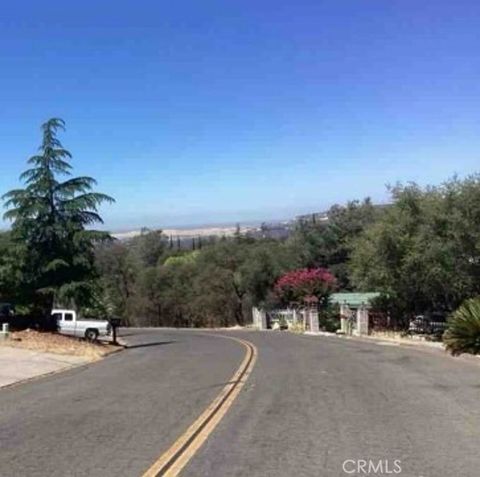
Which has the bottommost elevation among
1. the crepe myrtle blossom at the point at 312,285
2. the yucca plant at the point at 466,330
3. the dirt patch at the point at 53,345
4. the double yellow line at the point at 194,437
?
the double yellow line at the point at 194,437

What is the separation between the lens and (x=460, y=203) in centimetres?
2867

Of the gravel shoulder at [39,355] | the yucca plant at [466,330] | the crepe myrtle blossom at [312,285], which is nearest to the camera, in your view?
the gravel shoulder at [39,355]

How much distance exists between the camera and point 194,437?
8.94 m

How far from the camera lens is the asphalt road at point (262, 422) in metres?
7.53

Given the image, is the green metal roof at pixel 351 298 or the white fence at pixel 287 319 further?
the white fence at pixel 287 319

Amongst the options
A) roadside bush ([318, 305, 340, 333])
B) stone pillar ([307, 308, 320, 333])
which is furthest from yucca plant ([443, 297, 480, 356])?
stone pillar ([307, 308, 320, 333])

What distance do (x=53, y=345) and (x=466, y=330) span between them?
1280 cm

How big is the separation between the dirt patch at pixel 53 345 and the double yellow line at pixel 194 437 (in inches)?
443

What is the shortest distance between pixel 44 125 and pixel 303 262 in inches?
1733

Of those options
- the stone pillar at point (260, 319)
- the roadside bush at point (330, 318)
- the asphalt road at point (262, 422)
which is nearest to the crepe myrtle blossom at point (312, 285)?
the roadside bush at point (330, 318)

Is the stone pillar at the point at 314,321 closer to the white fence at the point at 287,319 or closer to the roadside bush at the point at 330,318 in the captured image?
the white fence at the point at 287,319

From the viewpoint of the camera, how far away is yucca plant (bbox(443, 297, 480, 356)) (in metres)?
20.7

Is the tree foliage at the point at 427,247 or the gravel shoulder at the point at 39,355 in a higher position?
the tree foliage at the point at 427,247

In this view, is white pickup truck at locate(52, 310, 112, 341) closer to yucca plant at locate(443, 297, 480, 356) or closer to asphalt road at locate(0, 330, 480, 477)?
yucca plant at locate(443, 297, 480, 356)
